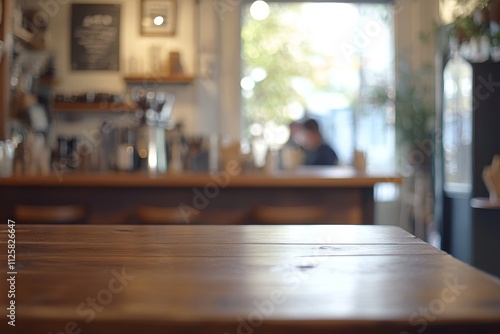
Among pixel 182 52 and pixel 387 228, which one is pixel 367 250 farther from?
pixel 182 52

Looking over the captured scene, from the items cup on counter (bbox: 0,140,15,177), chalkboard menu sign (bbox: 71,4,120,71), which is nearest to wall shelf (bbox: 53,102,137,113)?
chalkboard menu sign (bbox: 71,4,120,71)

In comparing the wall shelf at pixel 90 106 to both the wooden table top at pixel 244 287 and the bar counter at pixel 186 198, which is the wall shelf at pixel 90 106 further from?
the wooden table top at pixel 244 287

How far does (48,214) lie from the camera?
109 inches

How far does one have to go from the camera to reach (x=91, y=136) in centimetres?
538

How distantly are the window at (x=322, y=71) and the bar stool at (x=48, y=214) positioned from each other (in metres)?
2.97

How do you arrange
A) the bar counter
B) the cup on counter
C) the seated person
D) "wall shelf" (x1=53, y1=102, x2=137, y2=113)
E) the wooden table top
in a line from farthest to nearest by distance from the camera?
"wall shelf" (x1=53, y1=102, x2=137, y2=113)
the seated person
the cup on counter
the bar counter
the wooden table top

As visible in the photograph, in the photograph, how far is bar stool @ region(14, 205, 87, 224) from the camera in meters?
2.78

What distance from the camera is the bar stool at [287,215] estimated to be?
2.74 metres

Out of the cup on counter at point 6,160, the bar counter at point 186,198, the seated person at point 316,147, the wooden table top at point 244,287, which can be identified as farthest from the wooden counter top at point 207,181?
the seated person at point 316,147

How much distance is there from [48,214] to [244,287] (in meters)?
2.29

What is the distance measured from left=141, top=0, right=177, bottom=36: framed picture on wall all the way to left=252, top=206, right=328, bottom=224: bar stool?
122 inches

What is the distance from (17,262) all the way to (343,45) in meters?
5.22

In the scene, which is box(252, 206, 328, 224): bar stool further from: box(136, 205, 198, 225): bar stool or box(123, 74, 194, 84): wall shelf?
box(123, 74, 194, 84): wall shelf

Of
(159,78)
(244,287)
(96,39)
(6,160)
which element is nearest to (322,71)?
(159,78)
